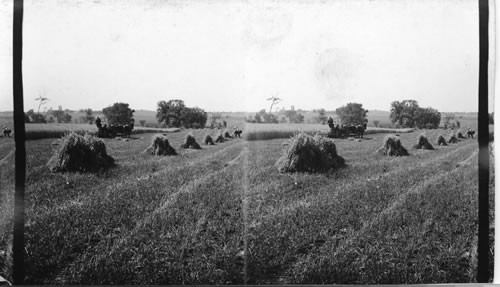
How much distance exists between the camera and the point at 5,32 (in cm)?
465

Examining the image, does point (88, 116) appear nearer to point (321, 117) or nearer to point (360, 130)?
point (321, 117)

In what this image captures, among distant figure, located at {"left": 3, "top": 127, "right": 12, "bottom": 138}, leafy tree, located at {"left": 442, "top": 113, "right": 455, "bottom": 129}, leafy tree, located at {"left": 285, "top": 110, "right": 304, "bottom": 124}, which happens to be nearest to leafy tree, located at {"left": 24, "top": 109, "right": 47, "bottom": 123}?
distant figure, located at {"left": 3, "top": 127, "right": 12, "bottom": 138}

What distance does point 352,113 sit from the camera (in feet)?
16.1

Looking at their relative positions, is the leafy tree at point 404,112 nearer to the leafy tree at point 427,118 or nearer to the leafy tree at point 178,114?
the leafy tree at point 427,118

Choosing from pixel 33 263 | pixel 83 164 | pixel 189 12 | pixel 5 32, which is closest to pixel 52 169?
pixel 83 164

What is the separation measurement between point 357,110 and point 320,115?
322mm

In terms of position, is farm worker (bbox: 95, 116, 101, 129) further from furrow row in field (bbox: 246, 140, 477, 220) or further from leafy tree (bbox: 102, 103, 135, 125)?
furrow row in field (bbox: 246, 140, 477, 220)

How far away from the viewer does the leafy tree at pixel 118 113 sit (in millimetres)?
4824

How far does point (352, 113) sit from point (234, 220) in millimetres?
1378

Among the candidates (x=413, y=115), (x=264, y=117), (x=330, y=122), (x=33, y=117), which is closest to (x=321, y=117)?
(x=330, y=122)

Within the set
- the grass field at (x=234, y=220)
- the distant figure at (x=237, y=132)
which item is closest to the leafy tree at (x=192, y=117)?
the grass field at (x=234, y=220)

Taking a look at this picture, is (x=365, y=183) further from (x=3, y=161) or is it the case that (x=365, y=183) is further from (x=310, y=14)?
(x=3, y=161)

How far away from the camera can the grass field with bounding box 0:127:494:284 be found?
468 centimetres

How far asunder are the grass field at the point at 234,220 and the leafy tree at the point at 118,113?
179mm
